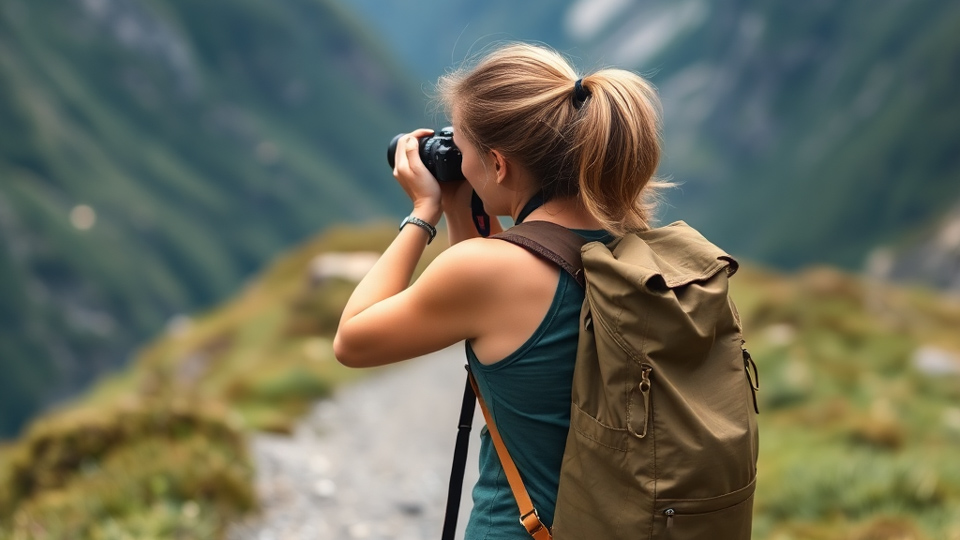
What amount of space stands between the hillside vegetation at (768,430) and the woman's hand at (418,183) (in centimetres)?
533

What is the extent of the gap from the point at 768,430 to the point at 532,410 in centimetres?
1120

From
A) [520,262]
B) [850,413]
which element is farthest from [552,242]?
[850,413]

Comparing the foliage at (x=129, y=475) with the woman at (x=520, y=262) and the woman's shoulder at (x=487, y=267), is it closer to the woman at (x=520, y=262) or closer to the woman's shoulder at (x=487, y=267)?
the woman at (x=520, y=262)

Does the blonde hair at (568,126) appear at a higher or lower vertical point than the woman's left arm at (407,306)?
higher

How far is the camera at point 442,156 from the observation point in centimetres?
332

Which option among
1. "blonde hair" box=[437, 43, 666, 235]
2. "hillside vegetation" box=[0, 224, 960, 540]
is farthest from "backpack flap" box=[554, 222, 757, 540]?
"hillside vegetation" box=[0, 224, 960, 540]

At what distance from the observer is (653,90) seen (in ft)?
10.5

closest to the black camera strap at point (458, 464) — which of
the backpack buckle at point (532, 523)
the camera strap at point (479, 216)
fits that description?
the backpack buckle at point (532, 523)

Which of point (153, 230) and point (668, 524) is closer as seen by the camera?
point (668, 524)

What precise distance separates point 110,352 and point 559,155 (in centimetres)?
17055

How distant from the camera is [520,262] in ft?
9.27

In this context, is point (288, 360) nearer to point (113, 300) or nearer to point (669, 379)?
point (669, 379)

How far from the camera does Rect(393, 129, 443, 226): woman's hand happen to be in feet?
10.9

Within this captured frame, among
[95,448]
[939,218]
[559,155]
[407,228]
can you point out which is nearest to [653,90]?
[559,155]
